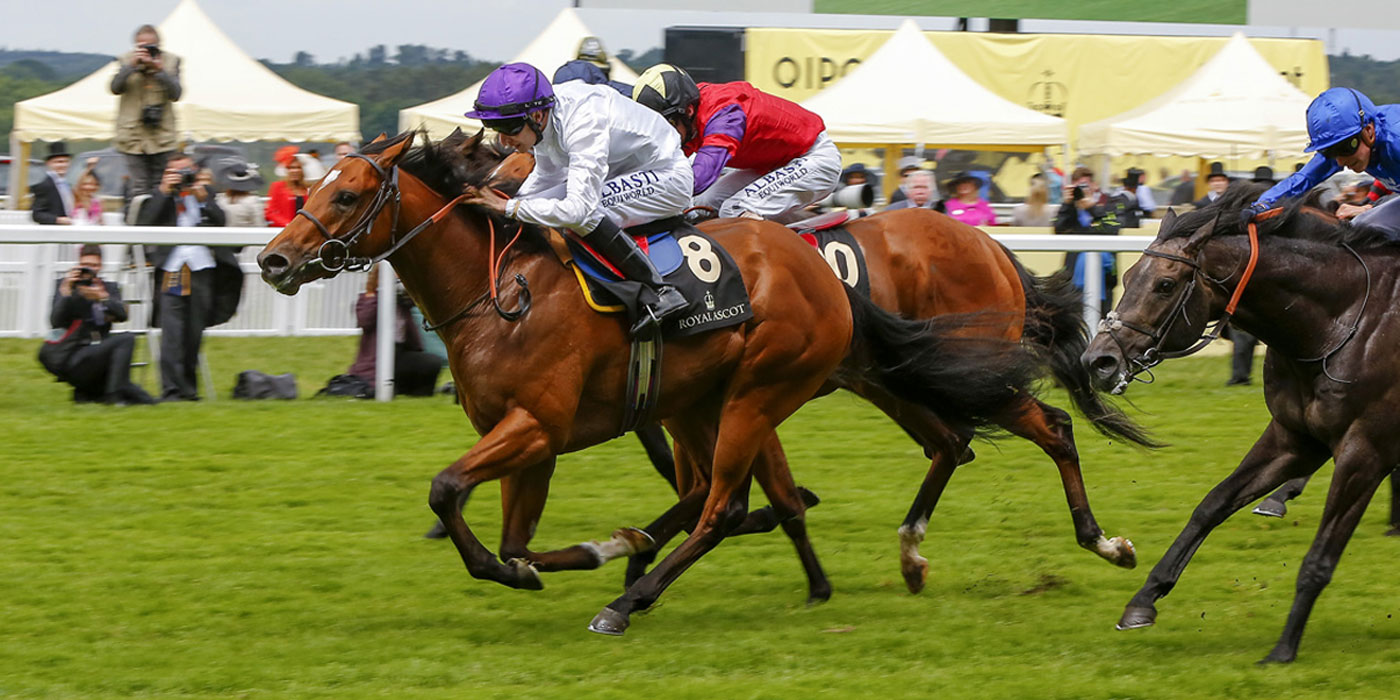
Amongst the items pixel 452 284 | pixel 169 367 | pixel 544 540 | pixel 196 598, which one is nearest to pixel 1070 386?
pixel 544 540

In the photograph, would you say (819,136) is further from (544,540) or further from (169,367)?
(169,367)

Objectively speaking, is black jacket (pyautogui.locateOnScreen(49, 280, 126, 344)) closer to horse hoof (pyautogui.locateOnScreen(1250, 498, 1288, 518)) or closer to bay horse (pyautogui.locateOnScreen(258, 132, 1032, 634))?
bay horse (pyautogui.locateOnScreen(258, 132, 1032, 634))

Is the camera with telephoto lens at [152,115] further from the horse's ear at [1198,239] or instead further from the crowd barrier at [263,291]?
the horse's ear at [1198,239]

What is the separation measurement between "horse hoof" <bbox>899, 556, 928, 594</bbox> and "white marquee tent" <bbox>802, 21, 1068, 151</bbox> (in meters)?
9.83

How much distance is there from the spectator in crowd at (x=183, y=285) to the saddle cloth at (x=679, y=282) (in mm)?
4418

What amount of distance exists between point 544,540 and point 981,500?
6.20 feet

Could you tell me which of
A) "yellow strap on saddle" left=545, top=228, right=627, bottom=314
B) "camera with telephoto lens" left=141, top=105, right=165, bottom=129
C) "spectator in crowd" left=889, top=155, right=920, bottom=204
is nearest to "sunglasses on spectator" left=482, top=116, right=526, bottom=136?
"yellow strap on saddle" left=545, top=228, right=627, bottom=314

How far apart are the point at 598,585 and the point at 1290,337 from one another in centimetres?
238

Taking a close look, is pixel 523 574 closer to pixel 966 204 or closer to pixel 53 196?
pixel 966 204

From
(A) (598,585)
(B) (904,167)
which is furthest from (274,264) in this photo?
(B) (904,167)

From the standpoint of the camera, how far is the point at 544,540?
6.20m

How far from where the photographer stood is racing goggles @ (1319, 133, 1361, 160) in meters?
4.85

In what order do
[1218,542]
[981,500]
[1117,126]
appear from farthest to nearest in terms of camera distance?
[1117,126] → [981,500] → [1218,542]

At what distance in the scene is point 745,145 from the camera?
19.9 ft
